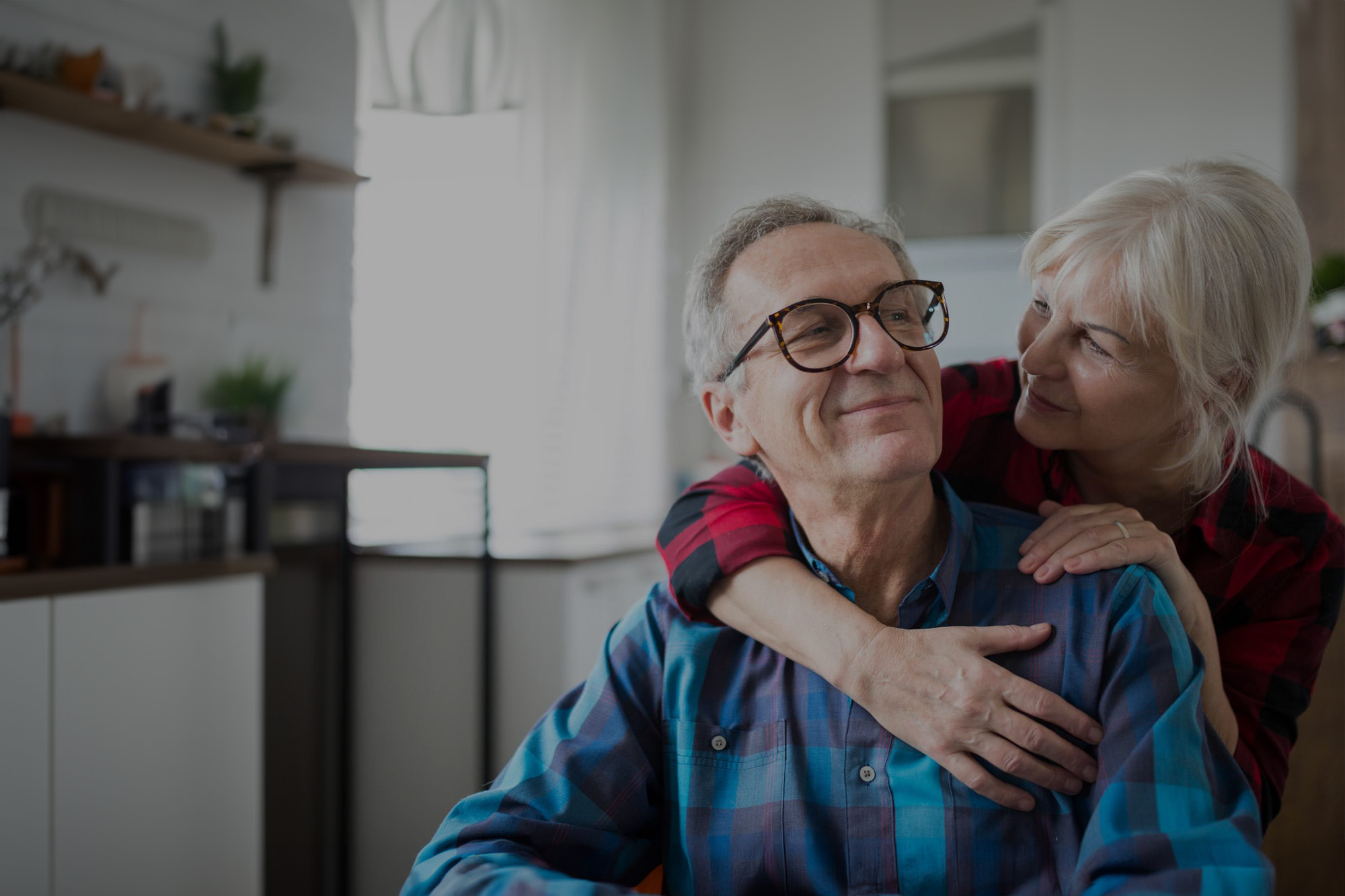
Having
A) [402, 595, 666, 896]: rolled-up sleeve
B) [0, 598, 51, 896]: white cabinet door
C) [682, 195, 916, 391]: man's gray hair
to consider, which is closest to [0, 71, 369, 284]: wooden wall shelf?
[0, 598, 51, 896]: white cabinet door

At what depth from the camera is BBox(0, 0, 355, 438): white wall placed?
2.40 m

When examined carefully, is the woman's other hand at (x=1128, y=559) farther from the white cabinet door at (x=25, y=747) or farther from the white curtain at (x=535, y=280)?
the white curtain at (x=535, y=280)

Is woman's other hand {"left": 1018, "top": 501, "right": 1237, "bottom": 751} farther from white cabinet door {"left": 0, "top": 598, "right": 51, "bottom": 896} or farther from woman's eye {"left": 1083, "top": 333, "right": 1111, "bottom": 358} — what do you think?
white cabinet door {"left": 0, "top": 598, "right": 51, "bottom": 896}

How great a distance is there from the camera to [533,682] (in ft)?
9.91

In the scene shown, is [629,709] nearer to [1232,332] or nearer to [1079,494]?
[1079,494]

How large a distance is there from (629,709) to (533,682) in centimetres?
182

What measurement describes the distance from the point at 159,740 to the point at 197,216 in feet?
4.53

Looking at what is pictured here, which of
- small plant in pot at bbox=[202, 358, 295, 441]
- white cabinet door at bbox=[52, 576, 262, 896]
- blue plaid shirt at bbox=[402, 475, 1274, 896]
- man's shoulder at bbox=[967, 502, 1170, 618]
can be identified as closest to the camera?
blue plaid shirt at bbox=[402, 475, 1274, 896]

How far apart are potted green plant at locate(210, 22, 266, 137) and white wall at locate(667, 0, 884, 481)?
2351 millimetres

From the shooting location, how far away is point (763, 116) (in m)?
5.02

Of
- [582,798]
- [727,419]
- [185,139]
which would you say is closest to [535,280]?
[185,139]

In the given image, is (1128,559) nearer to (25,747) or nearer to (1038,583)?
(1038,583)

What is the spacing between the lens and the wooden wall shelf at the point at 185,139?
228 centimetres

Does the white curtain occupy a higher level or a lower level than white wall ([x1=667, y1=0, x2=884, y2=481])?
lower
